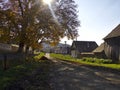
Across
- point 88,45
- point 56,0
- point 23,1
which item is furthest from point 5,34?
point 88,45

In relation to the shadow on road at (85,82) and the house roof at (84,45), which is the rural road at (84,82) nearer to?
the shadow on road at (85,82)

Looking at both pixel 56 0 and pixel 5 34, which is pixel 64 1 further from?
pixel 5 34

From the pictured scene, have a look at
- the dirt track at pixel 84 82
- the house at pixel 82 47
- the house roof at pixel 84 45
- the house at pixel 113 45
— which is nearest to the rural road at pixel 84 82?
the dirt track at pixel 84 82

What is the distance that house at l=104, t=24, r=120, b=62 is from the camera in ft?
160

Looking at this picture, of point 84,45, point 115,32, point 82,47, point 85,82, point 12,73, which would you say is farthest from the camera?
point 84,45

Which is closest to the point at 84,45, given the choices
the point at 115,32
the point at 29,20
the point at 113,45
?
the point at 113,45

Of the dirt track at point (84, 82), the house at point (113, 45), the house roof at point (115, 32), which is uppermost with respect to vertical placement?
the house roof at point (115, 32)

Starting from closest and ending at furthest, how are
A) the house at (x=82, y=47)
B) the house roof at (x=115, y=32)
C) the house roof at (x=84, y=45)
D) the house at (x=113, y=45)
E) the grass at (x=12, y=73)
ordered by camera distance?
the grass at (x=12, y=73), the house at (x=113, y=45), the house roof at (x=115, y=32), the house at (x=82, y=47), the house roof at (x=84, y=45)

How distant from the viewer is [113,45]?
5116cm

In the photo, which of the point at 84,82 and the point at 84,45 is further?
the point at 84,45

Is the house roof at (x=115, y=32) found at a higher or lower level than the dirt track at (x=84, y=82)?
higher

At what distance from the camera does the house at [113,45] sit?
4891 centimetres

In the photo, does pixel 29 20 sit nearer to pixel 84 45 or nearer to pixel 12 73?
pixel 12 73

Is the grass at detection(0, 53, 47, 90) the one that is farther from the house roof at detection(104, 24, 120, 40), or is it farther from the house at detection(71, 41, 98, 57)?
the house at detection(71, 41, 98, 57)
